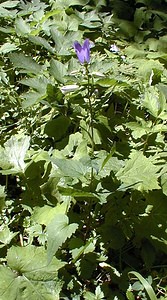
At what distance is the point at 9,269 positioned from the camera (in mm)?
1434

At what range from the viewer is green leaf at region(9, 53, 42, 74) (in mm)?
1886

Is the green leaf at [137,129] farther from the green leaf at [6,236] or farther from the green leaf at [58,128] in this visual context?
the green leaf at [6,236]

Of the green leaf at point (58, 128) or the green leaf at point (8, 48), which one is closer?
the green leaf at point (58, 128)

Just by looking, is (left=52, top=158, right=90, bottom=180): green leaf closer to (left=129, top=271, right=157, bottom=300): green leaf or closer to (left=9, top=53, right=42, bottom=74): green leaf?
(left=129, top=271, right=157, bottom=300): green leaf

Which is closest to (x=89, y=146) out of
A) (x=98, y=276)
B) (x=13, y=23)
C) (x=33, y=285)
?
(x=98, y=276)

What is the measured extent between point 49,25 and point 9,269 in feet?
4.83

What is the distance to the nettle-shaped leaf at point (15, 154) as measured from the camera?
1666mm

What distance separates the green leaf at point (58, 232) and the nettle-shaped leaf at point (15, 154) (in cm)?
28

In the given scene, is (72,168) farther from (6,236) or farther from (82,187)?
(6,236)

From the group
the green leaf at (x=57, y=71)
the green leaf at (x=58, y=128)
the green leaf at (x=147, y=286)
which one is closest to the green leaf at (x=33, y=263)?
the green leaf at (x=147, y=286)

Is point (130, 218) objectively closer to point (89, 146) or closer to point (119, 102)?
point (89, 146)

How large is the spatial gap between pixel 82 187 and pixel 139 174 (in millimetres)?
188

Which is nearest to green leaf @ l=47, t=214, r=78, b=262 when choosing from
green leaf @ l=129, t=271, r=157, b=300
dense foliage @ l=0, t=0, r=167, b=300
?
dense foliage @ l=0, t=0, r=167, b=300

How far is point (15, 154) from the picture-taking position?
5.52ft
